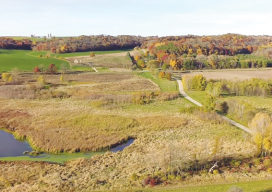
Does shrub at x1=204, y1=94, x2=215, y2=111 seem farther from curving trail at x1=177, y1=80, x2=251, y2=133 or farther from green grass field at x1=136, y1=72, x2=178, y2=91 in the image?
green grass field at x1=136, y1=72, x2=178, y2=91

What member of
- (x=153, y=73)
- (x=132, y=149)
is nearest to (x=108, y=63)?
(x=153, y=73)

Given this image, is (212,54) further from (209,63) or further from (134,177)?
(134,177)

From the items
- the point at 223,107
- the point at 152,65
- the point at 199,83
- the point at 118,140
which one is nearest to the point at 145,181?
the point at 118,140

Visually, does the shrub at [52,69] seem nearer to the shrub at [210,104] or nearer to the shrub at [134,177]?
the shrub at [210,104]

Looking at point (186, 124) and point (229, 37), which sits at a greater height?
point (229, 37)

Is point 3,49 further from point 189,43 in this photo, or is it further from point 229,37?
point 229,37

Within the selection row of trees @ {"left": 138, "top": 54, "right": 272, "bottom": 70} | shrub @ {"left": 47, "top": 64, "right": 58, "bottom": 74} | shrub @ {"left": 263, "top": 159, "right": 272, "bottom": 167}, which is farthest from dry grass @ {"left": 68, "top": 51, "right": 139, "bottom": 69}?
shrub @ {"left": 263, "top": 159, "right": 272, "bottom": 167}
